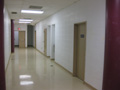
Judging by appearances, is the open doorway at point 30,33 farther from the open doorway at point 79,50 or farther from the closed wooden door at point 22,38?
the open doorway at point 79,50

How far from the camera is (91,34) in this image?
4.18m

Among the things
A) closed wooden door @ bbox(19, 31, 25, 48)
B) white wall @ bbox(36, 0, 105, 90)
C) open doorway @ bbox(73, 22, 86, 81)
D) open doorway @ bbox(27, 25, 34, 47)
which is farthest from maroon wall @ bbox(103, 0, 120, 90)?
open doorway @ bbox(27, 25, 34, 47)

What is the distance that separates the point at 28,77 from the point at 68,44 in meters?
2.26

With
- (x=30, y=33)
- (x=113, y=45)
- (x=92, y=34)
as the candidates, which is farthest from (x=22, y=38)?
(x=113, y=45)

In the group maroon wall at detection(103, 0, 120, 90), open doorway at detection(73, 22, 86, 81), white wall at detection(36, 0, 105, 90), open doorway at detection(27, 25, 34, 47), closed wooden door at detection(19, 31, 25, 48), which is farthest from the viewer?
open doorway at detection(27, 25, 34, 47)

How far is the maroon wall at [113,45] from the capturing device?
2387 millimetres

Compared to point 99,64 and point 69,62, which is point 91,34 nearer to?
point 99,64

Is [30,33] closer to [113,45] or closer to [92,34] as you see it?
[92,34]

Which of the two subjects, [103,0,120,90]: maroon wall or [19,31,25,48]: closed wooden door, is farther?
[19,31,25,48]: closed wooden door

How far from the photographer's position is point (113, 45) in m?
2.45

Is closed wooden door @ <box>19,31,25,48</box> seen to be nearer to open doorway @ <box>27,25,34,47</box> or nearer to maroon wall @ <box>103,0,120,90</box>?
open doorway @ <box>27,25,34,47</box>

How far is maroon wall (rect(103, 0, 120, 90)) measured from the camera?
2387 millimetres

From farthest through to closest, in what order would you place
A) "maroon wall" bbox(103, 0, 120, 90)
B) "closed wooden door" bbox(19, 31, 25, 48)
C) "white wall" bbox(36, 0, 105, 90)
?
"closed wooden door" bbox(19, 31, 25, 48) → "white wall" bbox(36, 0, 105, 90) → "maroon wall" bbox(103, 0, 120, 90)

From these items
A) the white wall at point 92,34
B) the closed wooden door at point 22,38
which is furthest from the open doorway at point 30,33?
the white wall at point 92,34
